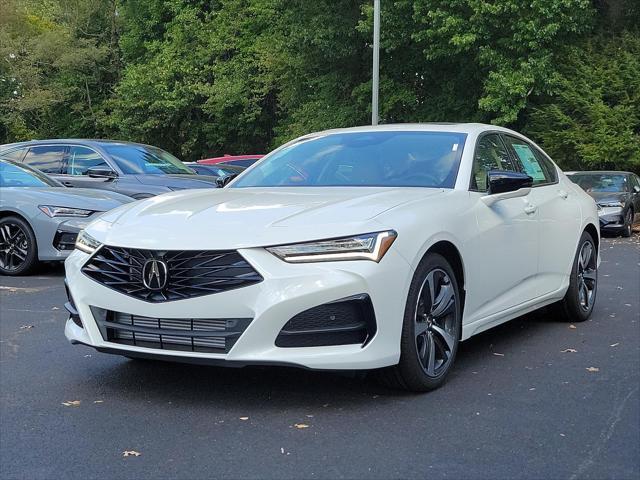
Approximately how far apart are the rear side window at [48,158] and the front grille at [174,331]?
8331 millimetres

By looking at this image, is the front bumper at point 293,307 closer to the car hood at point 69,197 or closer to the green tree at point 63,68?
the car hood at point 69,197

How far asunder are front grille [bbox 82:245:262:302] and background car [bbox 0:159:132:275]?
16.4 ft

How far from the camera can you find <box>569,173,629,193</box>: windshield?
57.6 ft

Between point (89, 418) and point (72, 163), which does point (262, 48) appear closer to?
point (72, 163)

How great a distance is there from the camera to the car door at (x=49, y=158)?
39.2 feet

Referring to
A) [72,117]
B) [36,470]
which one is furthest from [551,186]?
[72,117]

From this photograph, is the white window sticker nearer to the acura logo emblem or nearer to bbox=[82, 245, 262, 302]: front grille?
bbox=[82, 245, 262, 302]: front grille

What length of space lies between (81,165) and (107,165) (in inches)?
21.0

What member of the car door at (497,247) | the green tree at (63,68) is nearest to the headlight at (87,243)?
the car door at (497,247)

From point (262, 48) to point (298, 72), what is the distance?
277 centimetres

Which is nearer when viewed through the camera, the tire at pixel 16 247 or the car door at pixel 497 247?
the car door at pixel 497 247

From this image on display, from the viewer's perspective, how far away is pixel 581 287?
6.57 metres

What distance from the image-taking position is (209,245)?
3.93 m

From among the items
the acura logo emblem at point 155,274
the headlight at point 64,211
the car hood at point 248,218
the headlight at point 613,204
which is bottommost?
the headlight at point 613,204
